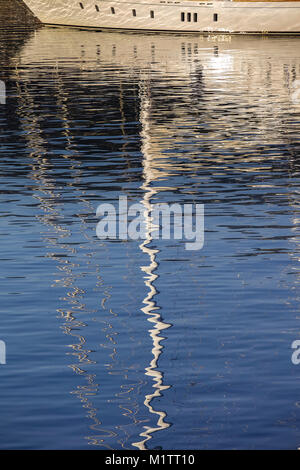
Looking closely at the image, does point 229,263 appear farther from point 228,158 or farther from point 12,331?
point 228,158

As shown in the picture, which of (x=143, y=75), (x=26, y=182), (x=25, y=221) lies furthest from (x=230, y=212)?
(x=143, y=75)

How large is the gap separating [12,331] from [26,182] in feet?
43.2

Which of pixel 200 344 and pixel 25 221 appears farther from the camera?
pixel 25 221

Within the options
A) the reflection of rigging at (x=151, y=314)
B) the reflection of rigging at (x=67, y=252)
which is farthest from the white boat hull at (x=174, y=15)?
the reflection of rigging at (x=151, y=314)

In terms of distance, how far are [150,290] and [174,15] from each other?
86.2 meters

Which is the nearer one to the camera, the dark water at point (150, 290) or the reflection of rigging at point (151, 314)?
the reflection of rigging at point (151, 314)

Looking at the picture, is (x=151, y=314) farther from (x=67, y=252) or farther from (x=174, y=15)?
(x=174, y=15)

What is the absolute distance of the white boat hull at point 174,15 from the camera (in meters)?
95.8

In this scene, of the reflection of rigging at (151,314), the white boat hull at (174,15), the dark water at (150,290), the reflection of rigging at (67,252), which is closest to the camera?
the reflection of rigging at (151,314)

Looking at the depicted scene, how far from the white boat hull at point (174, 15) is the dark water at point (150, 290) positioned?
2114 inches

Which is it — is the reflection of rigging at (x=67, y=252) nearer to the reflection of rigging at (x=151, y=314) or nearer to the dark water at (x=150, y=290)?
the dark water at (x=150, y=290)

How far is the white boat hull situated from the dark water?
176 ft

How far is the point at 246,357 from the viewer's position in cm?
1516
